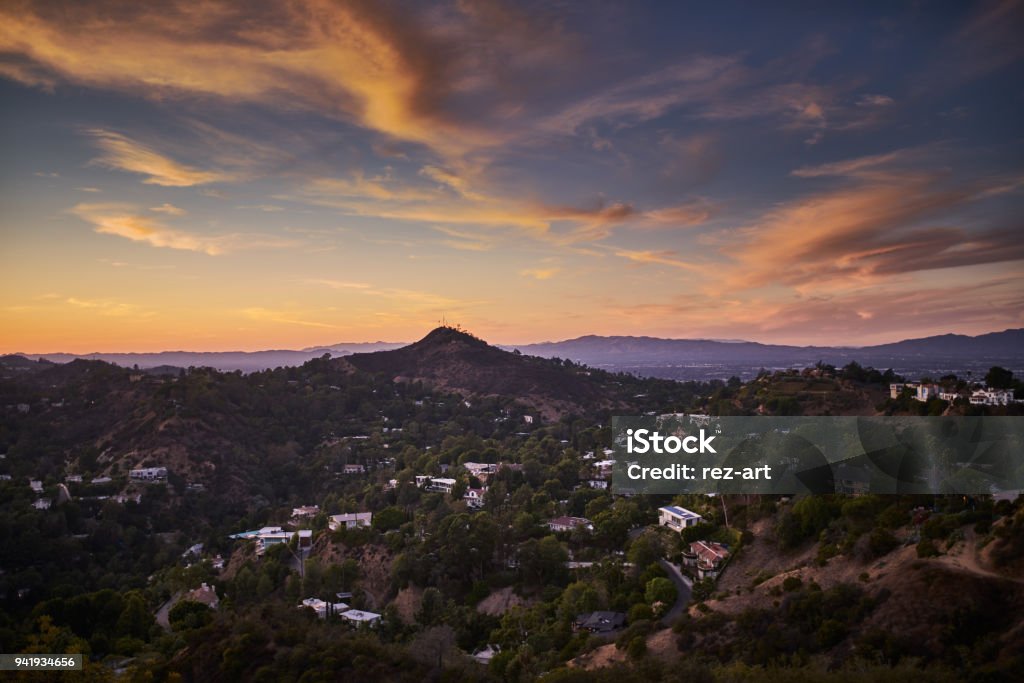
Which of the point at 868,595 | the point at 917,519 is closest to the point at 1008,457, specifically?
the point at 917,519

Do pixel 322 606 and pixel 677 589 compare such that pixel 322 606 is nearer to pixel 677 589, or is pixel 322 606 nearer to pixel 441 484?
pixel 677 589

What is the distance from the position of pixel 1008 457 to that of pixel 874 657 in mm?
10314

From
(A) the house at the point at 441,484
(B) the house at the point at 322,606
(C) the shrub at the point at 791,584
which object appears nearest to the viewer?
(C) the shrub at the point at 791,584

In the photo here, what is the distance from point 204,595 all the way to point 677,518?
1776 centimetres

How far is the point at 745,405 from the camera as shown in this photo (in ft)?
130

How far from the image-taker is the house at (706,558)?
19688mm

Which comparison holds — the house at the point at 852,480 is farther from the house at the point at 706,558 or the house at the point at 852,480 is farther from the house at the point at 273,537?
the house at the point at 273,537

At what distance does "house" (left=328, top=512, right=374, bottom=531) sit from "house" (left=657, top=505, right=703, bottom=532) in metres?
13.8

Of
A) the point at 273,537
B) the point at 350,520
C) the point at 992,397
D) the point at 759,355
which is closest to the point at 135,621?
the point at 273,537

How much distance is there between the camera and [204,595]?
25469 mm

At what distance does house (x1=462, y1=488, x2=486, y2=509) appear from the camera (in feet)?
111

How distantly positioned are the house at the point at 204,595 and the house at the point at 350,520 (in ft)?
19.3

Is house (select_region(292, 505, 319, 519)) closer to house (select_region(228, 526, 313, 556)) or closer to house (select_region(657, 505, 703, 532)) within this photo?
house (select_region(228, 526, 313, 556))

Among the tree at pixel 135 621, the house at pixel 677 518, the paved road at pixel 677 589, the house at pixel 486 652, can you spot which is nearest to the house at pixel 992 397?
the house at pixel 677 518
